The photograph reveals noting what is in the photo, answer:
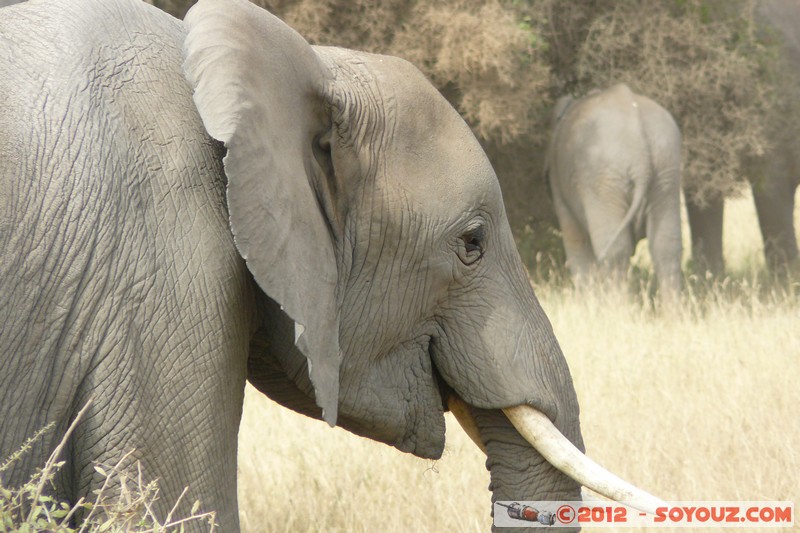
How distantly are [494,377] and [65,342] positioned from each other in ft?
3.63

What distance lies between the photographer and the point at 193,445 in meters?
2.56

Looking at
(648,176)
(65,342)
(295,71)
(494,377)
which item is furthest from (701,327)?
(65,342)

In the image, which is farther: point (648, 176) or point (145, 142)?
point (648, 176)

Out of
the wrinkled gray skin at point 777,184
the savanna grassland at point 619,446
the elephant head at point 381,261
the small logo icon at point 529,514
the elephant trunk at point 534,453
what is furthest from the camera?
the wrinkled gray skin at point 777,184

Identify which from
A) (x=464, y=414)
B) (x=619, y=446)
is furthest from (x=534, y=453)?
(x=619, y=446)

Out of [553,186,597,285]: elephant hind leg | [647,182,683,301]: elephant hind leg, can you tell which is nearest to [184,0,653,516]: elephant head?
[647,182,683,301]: elephant hind leg

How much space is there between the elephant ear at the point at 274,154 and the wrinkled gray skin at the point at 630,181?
6.08 meters

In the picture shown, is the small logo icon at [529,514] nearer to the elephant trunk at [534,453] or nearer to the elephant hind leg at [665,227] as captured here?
the elephant trunk at [534,453]

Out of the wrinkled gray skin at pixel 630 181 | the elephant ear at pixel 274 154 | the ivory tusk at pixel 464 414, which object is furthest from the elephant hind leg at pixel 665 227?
the elephant ear at pixel 274 154

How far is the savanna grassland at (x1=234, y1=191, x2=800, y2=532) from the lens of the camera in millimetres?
4590

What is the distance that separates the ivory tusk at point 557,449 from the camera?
Answer: 3.06 m

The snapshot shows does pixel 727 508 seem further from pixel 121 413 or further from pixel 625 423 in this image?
pixel 121 413

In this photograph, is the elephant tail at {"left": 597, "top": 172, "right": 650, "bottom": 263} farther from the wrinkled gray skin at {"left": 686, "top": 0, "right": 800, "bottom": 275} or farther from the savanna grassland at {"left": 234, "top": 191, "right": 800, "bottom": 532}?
the wrinkled gray skin at {"left": 686, "top": 0, "right": 800, "bottom": 275}

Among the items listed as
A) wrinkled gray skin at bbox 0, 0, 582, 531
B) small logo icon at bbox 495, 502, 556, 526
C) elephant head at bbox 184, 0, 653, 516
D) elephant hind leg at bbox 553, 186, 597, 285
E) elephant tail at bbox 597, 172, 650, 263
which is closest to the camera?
wrinkled gray skin at bbox 0, 0, 582, 531
